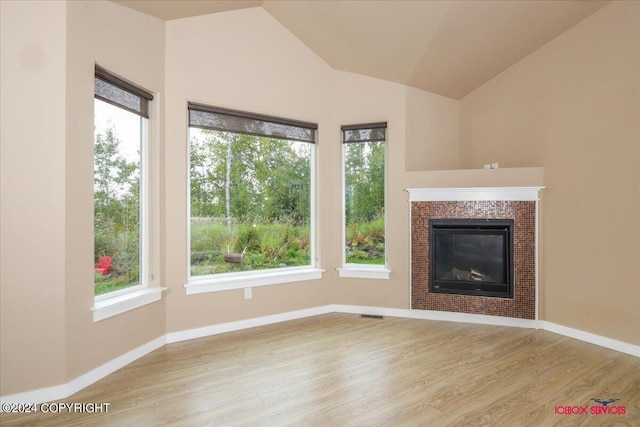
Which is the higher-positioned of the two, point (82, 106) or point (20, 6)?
point (20, 6)

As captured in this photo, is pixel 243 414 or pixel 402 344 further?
pixel 402 344

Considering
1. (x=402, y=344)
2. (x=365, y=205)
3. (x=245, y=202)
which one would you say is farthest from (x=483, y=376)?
(x=245, y=202)

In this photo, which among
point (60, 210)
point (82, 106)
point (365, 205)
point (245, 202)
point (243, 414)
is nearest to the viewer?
point (243, 414)

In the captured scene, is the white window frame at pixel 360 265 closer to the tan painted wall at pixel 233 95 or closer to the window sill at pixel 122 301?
the tan painted wall at pixel 233 95

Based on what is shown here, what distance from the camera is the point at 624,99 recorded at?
3.18 m

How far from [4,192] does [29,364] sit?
114cm

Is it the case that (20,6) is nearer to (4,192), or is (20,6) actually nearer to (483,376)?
(4,192)

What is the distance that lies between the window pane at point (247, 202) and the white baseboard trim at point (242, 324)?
556mm

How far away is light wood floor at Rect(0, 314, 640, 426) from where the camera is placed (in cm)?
216

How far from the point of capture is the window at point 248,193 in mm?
3623

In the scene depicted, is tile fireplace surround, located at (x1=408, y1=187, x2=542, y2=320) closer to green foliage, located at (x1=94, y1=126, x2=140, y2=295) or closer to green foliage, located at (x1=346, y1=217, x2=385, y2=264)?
green foliage, located at (x1=346, y1=217, x2=385, y2=264)

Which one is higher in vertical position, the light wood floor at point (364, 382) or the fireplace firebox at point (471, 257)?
the fireplace firebox at point (471, 257)

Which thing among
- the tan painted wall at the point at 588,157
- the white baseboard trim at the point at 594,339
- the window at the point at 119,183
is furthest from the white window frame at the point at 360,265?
the window at the point at 119,183

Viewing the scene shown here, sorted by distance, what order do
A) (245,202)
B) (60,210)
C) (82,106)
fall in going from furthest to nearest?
(245,202) < (82,106) < (60,210)
